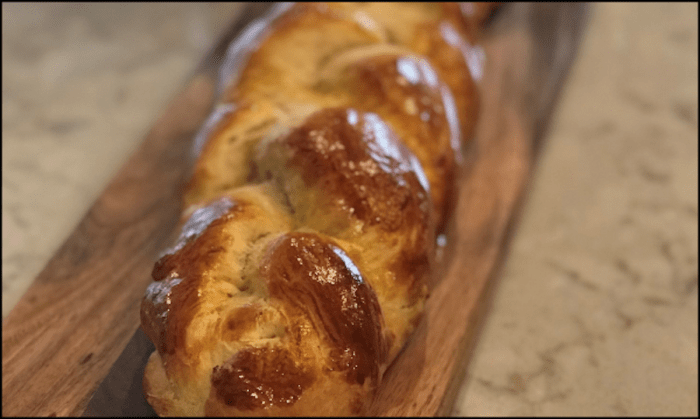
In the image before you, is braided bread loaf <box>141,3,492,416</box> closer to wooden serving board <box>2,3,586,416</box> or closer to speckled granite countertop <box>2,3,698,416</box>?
wooden serving board <box>2,3,586,416</box>

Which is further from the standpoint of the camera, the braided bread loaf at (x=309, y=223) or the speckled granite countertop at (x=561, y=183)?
the speckled granite countertop at (x=561, y=183)

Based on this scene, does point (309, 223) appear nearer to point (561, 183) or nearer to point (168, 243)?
point (168, 243)

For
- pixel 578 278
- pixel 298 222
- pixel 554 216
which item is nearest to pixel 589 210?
pixel 554 216

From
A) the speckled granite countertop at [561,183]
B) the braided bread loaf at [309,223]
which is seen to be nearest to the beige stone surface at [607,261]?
the speckled granite countertop at [561,183]

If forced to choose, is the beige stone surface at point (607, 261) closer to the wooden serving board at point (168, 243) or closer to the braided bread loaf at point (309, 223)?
the wooden serving board at point (168, 243)

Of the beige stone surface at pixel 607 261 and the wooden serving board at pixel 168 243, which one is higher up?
the wooden serving board at pixel 168 243

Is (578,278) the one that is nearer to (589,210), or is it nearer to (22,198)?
(589,210)
